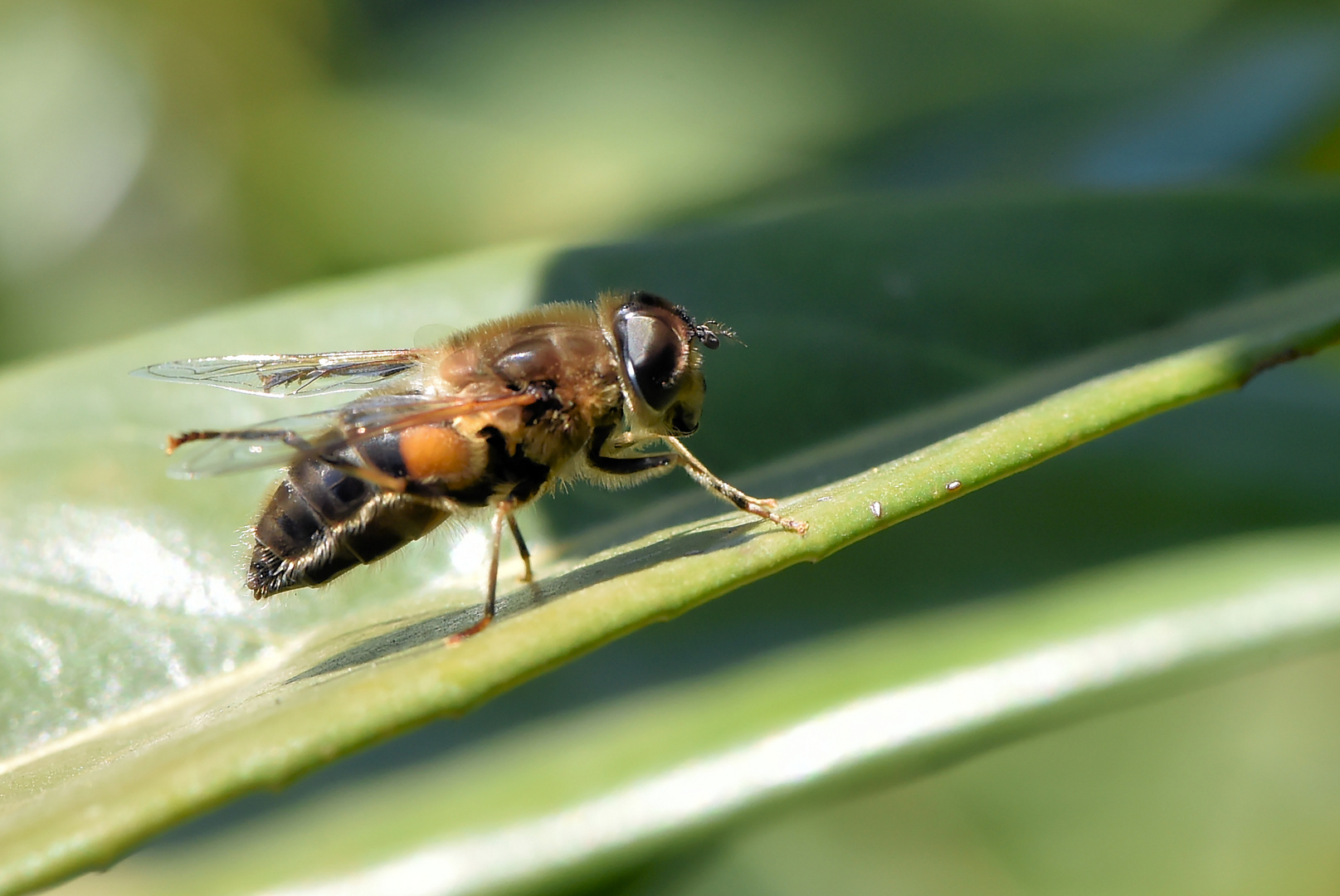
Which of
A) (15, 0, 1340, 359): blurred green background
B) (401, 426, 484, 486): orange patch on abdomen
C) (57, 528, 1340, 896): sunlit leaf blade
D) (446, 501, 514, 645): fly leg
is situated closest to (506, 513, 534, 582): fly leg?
(446, 501, 514, 645): fly leg

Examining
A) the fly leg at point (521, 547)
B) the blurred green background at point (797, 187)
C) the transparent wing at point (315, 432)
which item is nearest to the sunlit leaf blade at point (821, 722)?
the blurred green background at point (797, 187)

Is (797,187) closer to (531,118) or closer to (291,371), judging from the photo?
(531,118)

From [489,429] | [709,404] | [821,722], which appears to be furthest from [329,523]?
[821,722]

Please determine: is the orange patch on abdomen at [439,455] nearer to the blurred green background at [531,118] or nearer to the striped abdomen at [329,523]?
the striped abdomen at [329,523]

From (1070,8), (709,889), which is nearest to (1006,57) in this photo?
(1070,8)

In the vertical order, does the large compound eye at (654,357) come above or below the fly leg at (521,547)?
above

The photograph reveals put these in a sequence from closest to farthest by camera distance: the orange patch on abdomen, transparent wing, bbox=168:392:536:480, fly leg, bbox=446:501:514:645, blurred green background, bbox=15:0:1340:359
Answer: fly leg, bbox=446:501:514:645, transparent wing, bbox=168:392:536:480, the orange patch on abdomen, blurred green background, bbox=15:0:1340:359

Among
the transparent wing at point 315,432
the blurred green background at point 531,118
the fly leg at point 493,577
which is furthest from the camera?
the blurred green background at point 531,118

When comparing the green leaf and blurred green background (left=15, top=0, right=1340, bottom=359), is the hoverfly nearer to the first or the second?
the green leaf
